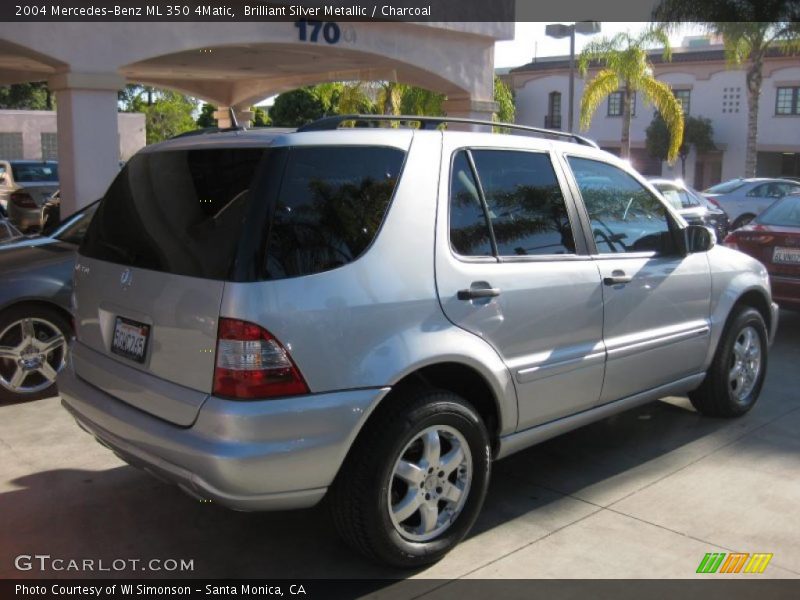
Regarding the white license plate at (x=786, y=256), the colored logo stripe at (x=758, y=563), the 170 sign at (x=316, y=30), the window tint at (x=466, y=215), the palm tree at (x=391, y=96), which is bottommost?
the colored logo stripe at (x=758, y=563)

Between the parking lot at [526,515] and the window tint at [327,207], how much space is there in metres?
1.40

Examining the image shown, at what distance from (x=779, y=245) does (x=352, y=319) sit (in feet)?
21.1

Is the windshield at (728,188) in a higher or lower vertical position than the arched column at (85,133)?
lower

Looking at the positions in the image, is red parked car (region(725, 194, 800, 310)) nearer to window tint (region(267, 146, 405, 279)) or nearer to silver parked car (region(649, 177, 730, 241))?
silver parked car (region(649, 177, 730, 241))

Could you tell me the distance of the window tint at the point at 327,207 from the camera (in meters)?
3.21

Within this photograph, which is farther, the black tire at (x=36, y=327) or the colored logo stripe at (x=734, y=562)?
the black tire at (x=36, y=327)

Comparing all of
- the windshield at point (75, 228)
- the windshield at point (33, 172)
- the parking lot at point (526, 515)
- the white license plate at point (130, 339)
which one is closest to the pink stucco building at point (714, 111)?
the windshield at point (33, 172)

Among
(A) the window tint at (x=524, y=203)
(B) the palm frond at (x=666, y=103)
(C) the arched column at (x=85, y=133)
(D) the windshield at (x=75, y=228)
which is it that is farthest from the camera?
(B) the palm frond at (x=666, y=103)

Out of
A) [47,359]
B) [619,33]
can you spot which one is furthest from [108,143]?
[619,33]

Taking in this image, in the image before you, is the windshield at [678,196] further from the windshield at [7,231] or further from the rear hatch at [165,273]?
the rear hatch at [165,273]

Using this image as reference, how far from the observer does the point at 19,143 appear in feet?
107

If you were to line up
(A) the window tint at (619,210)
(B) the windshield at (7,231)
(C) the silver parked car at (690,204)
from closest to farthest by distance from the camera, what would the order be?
(A) the window tint at (619,210)
(B) the windshield at (7,231)
(C) the silver parked car at (690,204)

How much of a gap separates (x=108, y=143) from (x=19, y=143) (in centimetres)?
2654

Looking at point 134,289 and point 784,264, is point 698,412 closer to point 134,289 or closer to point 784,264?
point 784,264
